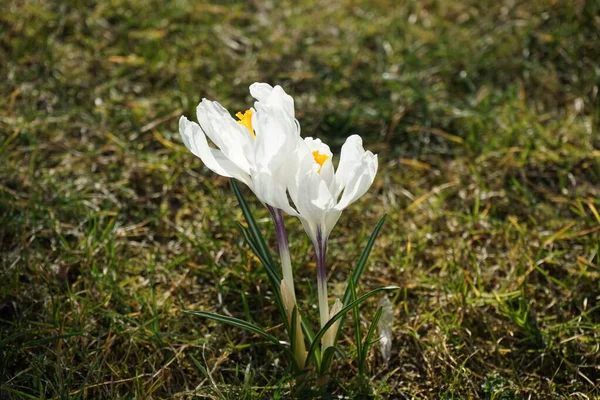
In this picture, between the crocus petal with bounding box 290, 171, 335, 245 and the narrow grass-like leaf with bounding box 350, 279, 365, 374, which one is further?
the narrow grass-like leaf with bounding box 350, 279, 365, 374

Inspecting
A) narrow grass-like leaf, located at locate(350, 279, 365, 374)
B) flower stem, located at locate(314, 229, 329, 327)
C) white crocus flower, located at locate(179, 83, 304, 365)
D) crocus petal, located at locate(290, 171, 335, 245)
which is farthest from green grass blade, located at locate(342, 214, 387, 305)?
crocus petal, located at locate(290, 171, 335, 245)

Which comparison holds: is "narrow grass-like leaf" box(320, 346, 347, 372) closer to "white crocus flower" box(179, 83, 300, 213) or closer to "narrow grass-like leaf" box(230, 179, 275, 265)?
"narrow grass-like leaf" box(230, 179, 275, 265)

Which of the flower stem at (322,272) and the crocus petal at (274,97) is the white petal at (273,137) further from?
the flower stem at (322,272)

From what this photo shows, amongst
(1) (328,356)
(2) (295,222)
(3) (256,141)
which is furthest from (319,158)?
(2) (295,222)

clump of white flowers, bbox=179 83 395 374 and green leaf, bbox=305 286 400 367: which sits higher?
clump of white flowers, bbox=179 83 395 374

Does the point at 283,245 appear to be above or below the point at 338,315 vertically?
above

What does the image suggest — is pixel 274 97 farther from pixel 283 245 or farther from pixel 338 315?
pixel 338 315

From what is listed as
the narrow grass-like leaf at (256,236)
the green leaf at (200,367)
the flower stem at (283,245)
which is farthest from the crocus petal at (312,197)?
the green leaf at (200,367)
